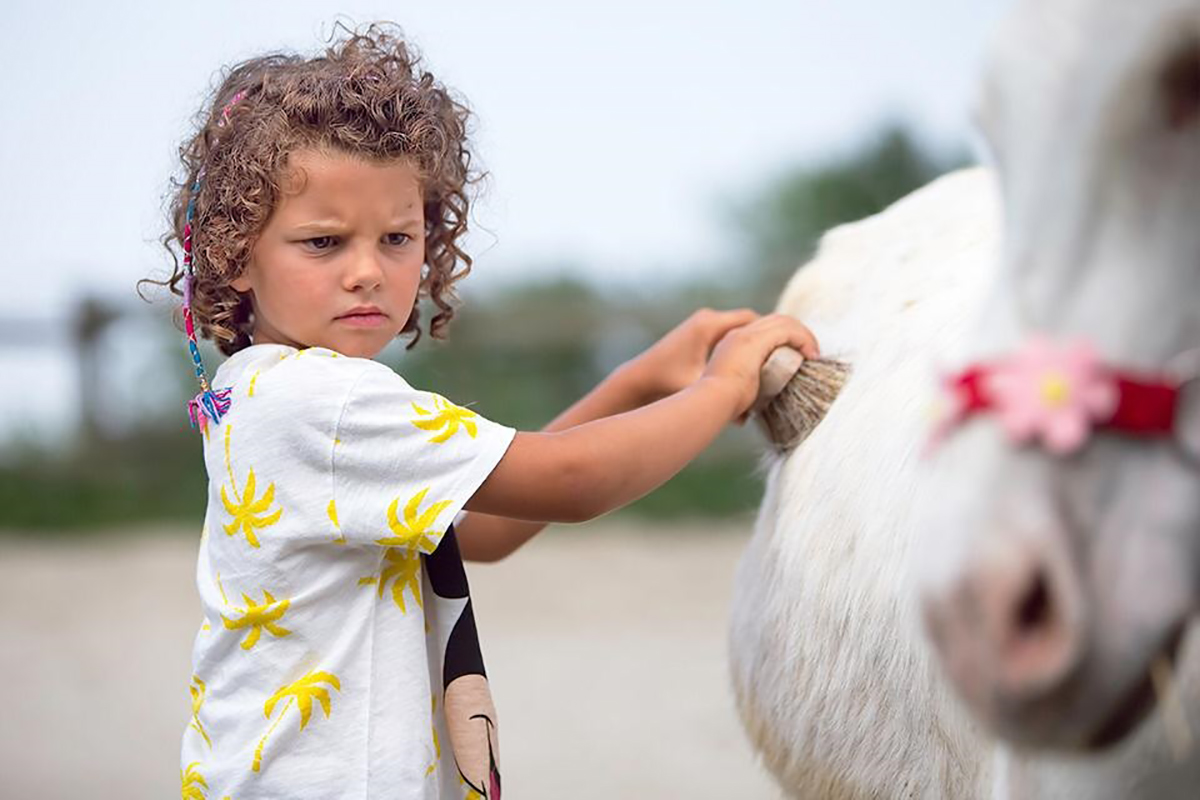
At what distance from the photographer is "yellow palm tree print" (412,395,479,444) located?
5.62 feet

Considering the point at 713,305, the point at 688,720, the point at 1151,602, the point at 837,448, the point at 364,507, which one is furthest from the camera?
the point at 713,305

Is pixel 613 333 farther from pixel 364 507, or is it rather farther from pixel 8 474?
pixel 364 507

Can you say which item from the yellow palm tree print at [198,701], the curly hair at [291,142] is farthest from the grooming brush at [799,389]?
the yellow palm tree print at [198,701]

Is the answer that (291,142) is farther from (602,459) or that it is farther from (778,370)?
(778,370)

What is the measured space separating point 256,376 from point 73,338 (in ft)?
27.8

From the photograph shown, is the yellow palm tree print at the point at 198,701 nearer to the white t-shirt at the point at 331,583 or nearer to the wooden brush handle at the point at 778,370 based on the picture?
the white t-shirt at the point at 331,583

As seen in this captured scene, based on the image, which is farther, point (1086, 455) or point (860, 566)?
point (860, 566)

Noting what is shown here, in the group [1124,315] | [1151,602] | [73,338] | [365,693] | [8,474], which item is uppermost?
[1124,315]

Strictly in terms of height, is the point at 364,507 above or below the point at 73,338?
above

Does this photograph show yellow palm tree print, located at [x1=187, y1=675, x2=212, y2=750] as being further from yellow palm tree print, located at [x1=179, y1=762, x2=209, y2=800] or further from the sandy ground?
the sandy ground

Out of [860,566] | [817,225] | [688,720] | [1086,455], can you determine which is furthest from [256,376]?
[817,225]

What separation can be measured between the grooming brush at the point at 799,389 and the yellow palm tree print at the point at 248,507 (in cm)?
81

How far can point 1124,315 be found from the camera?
1.07m

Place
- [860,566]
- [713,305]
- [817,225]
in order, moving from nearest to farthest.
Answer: [860,566] → [713,305] → [817,225]
